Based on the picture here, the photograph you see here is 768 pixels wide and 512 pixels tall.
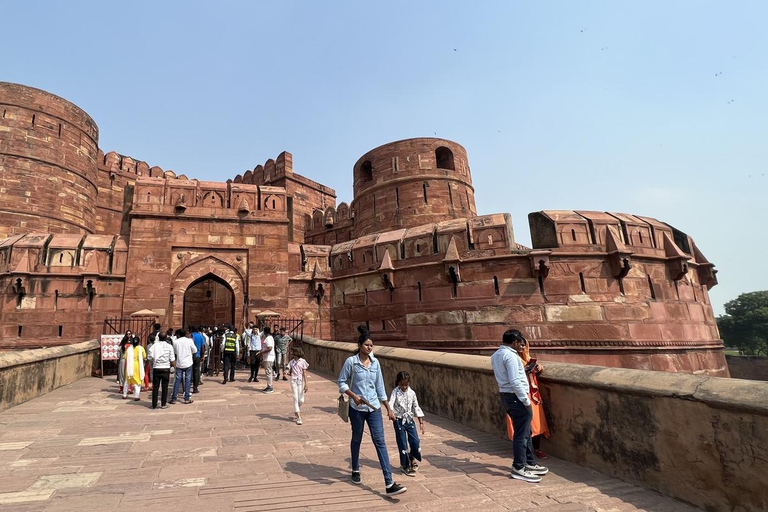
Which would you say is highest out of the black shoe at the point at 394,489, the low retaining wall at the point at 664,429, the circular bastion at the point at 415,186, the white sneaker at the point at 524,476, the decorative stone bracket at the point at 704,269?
the circular bastion at the point at 415,186

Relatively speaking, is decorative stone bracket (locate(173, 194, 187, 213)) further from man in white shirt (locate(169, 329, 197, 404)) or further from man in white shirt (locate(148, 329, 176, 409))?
man in white shirt (locate(148, 329, 176, 409))

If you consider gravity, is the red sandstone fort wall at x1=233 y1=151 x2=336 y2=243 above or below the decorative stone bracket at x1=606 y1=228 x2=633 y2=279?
above

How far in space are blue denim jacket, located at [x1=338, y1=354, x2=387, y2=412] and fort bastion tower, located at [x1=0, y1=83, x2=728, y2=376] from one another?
27.1 ft

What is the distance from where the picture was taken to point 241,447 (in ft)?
14.4

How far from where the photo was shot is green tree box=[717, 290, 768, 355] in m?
49.8

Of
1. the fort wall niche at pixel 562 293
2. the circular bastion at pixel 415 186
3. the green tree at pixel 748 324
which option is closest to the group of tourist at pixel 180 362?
the fort wall niche at pixel 562 293

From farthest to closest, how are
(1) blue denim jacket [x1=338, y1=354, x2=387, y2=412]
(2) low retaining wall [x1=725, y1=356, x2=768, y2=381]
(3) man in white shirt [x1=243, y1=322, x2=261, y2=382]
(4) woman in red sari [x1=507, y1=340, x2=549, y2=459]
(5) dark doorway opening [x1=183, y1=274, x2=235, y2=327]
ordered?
(2) low retaining wall [x1=725, y1=356, x2=768, y2=381] < (5) dark doorway opening [x1=183, y1=274, x2=235, y2=327] < (3) man in white shirt [x1=243, y1=322, x2=261, y2=382] < (4) woman in red sari [x1=507, y1=340, x2=549, y2=459] < (1) blue denim jacket [x1=338, y1=354, x2=387, y2=412]

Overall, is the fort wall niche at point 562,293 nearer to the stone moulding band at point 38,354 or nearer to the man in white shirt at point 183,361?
the man in white shirt at point 183,361

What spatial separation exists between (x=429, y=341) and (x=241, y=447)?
831 cm

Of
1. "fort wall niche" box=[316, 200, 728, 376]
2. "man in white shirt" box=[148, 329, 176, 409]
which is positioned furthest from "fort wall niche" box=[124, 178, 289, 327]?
"man in white shirt" box=[148, 329, 176, 409]

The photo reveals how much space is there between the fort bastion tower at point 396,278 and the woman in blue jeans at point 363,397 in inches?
327

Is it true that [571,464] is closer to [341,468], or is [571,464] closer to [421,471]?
[421,471]

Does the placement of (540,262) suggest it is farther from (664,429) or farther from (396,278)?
(664,429)

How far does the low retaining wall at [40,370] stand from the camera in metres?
6.32
